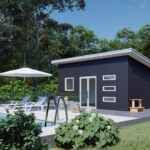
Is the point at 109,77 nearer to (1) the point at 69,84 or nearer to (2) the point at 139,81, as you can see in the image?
(2) the point at 139,81

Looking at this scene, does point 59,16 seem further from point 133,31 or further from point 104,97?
point 104,97

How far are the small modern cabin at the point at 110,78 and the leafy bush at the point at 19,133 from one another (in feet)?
39.3

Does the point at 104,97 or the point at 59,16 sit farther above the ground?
the point at 59,16

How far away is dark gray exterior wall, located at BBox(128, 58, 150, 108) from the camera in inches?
716

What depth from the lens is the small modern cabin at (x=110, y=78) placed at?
709 inches

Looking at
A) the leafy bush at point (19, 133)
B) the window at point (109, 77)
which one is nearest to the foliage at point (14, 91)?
the window at point (109, 77)

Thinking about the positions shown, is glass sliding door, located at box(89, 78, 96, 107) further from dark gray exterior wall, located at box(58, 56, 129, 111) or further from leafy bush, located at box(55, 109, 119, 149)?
leafy bush, located at box(55, 109, 119, 149)

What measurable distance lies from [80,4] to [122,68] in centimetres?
1832

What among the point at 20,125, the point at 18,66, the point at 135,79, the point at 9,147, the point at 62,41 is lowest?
the point at 9,147

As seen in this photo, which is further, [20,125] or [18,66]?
[18,66]

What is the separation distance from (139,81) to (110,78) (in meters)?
1.68

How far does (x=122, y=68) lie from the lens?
59.6 ft

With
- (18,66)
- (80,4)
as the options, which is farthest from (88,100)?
(80,4)

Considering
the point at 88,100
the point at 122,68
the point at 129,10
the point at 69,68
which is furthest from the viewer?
the point at 129,10
